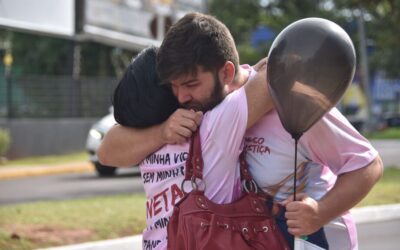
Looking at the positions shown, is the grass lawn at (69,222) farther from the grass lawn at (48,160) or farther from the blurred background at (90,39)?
the grass lawn at (48,160)

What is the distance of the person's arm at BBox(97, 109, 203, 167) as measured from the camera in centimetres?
239

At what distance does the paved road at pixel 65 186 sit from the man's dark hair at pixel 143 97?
335 inches

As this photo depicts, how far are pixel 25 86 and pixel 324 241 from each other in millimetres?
19566

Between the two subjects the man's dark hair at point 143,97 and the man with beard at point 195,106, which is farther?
the man's dark hair at point 143,97

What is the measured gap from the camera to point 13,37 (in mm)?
46406

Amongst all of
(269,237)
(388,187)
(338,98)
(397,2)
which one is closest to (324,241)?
(269,237)

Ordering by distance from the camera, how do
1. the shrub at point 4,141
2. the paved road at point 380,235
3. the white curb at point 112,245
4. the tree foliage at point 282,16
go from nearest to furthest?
the white curb at point 112,245, the paved road at point 380,235, the shrub at point 4,141, the tree foliage at point 282,16

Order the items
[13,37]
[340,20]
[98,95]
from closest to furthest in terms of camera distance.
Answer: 1. [98,95]
2. [340,20]
3. [13,37]

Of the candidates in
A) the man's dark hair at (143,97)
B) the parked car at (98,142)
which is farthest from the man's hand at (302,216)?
the parked car at (98,142)

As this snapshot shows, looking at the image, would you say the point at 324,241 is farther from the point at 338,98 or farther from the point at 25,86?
the point at 25,86

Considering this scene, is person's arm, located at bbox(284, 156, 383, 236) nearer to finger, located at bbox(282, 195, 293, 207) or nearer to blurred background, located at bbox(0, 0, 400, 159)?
finger, located at bbox(282, 195, 293, 207)

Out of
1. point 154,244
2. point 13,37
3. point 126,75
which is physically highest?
point 126,75

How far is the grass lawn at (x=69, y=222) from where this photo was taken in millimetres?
6594

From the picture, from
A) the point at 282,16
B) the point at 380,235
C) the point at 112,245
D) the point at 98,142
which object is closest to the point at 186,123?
the point at 112,245
